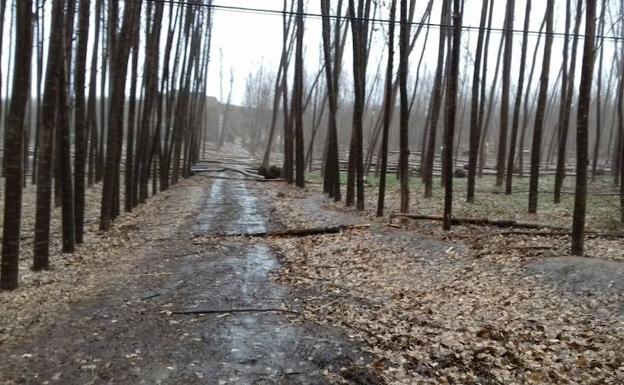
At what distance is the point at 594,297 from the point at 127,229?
31.8 feet

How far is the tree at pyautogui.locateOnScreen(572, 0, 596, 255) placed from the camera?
26.9ft

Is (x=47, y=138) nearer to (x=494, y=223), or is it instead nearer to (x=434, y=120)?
(x=494, y=223)

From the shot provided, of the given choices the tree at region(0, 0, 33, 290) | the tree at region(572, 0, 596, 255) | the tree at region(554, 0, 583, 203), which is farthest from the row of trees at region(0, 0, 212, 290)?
the tree at region(554, 0, 583, 203)

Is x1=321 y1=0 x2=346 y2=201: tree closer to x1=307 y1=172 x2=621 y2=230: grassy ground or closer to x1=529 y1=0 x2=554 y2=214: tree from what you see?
x1=307 y1=172 x2=621 y2=230: grassy ground

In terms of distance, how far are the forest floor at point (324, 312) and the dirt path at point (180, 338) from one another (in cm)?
2

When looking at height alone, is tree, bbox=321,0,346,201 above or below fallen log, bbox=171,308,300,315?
above

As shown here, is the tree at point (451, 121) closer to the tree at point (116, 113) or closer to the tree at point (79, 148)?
the tree at point (116, 113)

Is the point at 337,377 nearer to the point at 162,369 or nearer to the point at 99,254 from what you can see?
the point at 162,369

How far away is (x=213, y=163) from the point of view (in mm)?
39062

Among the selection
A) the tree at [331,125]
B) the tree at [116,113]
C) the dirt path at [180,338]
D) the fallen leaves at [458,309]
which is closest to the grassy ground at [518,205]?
the tree at [331,125]

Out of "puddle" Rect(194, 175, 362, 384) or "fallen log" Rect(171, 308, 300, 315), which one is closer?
"puddle" Rect(194, 175, 362, 384)

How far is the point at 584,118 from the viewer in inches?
329

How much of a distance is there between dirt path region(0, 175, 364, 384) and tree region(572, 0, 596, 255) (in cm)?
463

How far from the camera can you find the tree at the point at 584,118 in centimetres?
820
